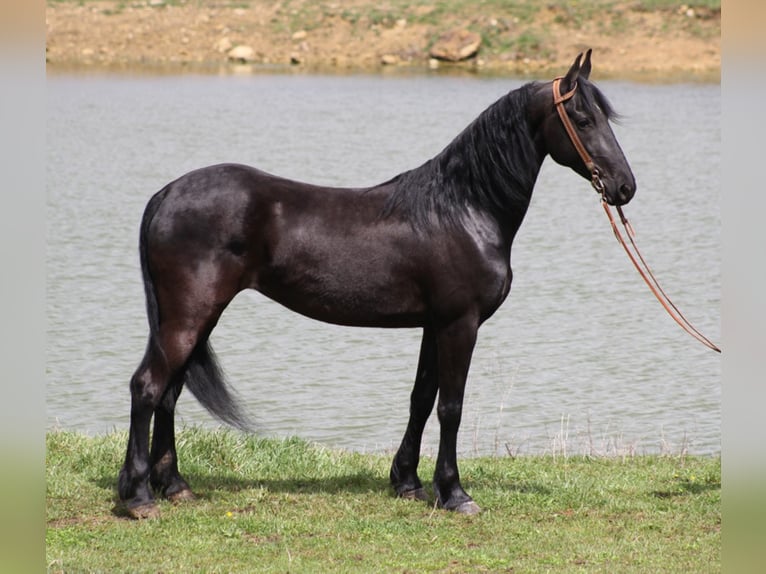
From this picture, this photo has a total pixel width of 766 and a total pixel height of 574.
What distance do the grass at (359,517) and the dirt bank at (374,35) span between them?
3279 cm

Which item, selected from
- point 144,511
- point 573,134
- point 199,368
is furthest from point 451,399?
point 144,511

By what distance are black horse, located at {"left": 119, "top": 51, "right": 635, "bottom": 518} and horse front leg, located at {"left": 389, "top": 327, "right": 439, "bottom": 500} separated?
248mm

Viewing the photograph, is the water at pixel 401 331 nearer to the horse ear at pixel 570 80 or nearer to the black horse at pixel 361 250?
the black horse at pixel 361 250

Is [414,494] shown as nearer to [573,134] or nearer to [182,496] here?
[182,496]

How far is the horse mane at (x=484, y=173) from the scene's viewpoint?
19.5 feet

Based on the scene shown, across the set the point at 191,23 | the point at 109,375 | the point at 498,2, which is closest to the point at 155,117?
the point at 191,23

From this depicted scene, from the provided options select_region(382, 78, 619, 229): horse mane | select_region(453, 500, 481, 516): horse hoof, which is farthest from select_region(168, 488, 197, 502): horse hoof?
select_region(382, 78, 619, 229): horse mane

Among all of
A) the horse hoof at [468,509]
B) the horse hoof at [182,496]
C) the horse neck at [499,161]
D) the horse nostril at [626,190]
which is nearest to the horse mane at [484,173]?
the horse neck at [499,161]

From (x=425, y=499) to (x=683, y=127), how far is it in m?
25.0

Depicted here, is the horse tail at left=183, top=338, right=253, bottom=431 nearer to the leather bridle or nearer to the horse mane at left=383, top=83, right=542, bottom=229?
the horse mane at left=383, top=83, right=542, bottom=229

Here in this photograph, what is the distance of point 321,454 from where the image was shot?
23.9ft

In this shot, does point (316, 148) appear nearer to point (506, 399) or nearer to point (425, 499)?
point (506, 399)

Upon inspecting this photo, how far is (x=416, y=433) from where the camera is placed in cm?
645

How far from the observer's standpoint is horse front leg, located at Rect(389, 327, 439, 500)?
639cm
